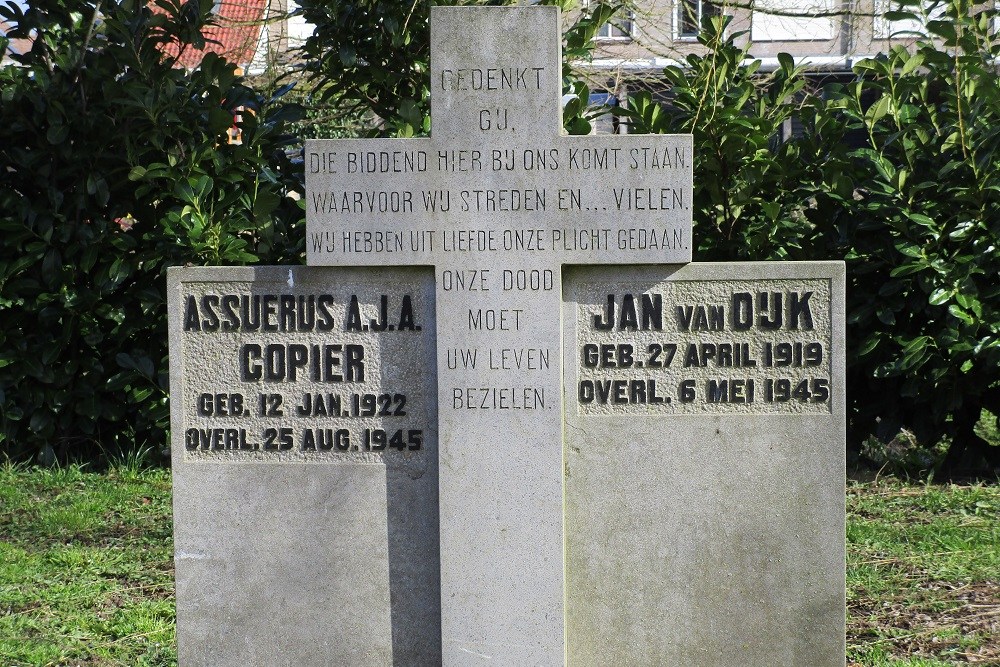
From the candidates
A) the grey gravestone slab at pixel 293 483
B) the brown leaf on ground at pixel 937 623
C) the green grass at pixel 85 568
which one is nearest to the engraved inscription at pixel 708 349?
the grey gravestone slab at pixel 293 483

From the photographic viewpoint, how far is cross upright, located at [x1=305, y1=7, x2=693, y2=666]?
3.42 m

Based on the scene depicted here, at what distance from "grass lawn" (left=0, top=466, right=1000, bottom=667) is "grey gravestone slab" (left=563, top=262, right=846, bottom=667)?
0.67 m

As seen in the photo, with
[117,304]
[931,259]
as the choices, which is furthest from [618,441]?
[117,304]

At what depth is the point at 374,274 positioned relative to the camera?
139 inches

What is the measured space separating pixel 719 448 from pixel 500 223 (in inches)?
39.9

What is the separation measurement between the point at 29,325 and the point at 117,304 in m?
0.55

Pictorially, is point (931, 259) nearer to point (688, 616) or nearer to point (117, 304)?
point (688, 616)

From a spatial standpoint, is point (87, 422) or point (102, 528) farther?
point (87, 422)

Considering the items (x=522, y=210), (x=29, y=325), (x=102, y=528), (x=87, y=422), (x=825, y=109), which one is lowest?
(x=102, y=528)

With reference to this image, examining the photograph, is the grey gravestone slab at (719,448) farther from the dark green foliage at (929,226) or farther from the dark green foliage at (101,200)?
the dark green foliage at (101,200)

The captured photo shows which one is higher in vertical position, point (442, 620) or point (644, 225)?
point (644, 225)

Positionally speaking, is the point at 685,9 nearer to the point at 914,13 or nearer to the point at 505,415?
the point at 914,13

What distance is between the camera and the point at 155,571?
16.3ft

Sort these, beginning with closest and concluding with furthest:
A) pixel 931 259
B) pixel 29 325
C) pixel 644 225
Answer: pixel 644 225
pixel 931 259
pixel 29 325
